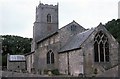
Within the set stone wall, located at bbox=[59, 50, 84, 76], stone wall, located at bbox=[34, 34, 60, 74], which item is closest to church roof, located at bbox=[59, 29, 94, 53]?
stone wall, located at bbox=[59, 50, 84, 76]

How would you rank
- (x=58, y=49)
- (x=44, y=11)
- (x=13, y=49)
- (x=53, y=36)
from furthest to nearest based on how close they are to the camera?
1. (x=13, y=49)
2. (x=44, y=11)
3. (x=53, y=36)
4. (x=58, y=49)

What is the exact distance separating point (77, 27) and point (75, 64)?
8963 mm

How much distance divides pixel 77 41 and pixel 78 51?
3.30 m

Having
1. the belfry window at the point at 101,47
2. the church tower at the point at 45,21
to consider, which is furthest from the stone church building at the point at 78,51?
the church tower at the point at 45,21

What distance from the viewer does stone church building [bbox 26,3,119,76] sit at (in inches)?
1342

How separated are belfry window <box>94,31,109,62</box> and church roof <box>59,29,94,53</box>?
1331 millimetres

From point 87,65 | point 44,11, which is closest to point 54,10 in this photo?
point 44,11

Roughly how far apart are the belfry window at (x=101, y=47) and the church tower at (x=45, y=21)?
72.8ft

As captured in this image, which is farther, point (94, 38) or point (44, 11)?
point (44, 11)

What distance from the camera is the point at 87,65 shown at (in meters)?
33.9

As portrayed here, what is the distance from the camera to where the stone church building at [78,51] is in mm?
34094

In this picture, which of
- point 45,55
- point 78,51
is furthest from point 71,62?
point 45,55

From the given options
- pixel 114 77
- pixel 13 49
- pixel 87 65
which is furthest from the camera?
pixel 13 49

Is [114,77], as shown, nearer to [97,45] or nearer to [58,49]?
[97,45]
